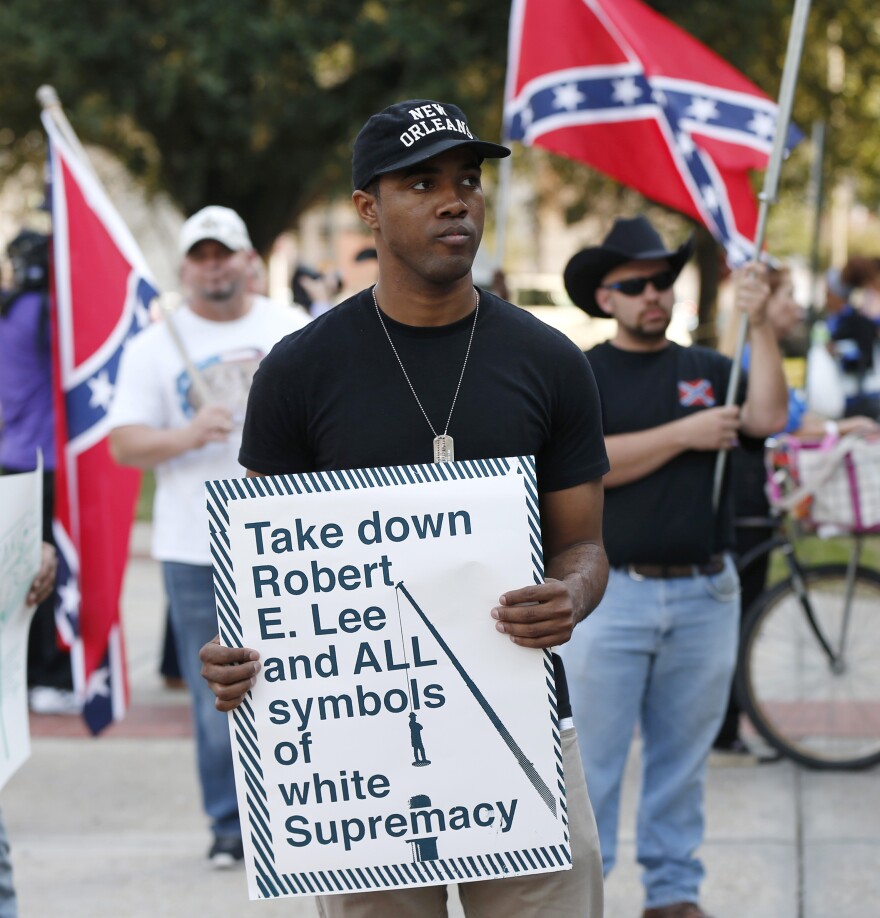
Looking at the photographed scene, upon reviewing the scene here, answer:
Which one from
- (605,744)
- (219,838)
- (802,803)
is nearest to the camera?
(605,744)

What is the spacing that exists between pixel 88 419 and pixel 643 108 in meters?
2.37

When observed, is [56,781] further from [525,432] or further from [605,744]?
[525,432]

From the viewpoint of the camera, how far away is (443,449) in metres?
2.73

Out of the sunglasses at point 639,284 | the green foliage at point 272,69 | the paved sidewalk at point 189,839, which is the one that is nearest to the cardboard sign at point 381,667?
the sunglasses at point 639,284

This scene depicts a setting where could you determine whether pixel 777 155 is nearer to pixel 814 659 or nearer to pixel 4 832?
pixel 814 659

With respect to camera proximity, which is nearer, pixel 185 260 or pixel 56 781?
pixel 185 260

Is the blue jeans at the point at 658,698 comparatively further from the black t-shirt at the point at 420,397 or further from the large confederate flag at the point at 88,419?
the large confederate flag at the point at 88,419

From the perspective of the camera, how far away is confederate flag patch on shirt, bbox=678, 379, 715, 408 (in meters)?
4.42

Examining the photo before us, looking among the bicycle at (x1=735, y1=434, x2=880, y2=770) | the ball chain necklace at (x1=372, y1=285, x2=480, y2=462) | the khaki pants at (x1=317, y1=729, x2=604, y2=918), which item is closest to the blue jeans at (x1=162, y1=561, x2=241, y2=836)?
the bicycle at (x1=735, y1=434, x2=880, y2=770)

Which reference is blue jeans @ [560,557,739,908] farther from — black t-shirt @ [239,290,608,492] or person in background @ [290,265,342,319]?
person in background @ [290,265,342,319]

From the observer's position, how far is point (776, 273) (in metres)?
5.66

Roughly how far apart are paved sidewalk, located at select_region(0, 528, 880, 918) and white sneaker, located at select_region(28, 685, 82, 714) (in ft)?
0.72

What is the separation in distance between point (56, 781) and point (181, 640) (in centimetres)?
136

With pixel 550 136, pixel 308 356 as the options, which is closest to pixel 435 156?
pixel 308 356
